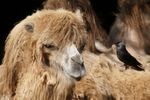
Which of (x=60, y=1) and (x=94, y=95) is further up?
(x=60, y=1)

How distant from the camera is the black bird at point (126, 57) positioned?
349 cm

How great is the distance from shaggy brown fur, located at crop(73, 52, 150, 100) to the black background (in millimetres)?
1563

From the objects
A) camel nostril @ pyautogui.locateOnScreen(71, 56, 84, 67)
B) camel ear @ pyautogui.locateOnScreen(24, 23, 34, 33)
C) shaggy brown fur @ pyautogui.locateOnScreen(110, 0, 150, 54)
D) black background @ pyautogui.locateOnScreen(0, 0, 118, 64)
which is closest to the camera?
camel nostril @ pyautogui.locateOnScreen(71, 56, 84, 67)

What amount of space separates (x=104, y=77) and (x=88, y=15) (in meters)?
0.70

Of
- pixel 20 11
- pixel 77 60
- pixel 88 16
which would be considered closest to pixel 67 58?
pixel 77 60

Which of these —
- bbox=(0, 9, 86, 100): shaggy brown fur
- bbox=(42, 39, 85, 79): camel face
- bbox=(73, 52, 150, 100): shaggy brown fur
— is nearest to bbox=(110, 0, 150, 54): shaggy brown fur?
bbox=(73, 52, 150, 100): shaggy brown fur

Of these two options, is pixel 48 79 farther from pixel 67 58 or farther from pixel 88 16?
pixel 88 16

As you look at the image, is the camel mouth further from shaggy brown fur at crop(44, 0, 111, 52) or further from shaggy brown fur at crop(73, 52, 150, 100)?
shaggy brown fur at crop(44, 0, 111, 52)

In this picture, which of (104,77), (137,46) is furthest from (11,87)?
(137,46)

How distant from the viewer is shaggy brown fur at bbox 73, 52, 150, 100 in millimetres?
2855

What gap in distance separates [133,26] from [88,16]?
0.48 meters

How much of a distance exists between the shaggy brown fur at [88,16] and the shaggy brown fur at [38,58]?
2.75 ft

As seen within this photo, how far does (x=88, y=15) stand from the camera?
366 cm

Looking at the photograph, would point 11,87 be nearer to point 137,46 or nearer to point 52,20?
point 52,20
